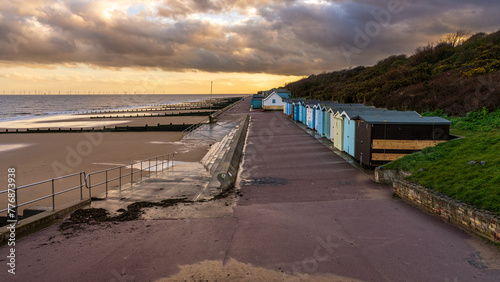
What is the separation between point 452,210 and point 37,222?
1000 cm

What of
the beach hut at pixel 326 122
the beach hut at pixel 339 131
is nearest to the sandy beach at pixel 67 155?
the beach hut at pixel 339 131

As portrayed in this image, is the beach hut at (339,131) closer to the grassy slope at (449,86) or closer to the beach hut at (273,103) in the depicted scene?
the grassy slope at (449,86)

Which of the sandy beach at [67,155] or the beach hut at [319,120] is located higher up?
the beach hut at [319,120]

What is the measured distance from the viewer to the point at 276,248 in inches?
269

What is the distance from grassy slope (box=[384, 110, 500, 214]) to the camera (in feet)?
25.8

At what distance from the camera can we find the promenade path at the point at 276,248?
19.1ft

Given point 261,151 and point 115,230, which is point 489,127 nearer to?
point 261,151

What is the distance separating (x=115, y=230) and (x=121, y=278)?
2.51 m

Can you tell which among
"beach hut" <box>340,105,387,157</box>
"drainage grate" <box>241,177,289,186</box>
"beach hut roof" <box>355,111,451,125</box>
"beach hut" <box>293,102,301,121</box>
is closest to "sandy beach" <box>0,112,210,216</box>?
"drainage grate" <box>241,177,289,186</box>

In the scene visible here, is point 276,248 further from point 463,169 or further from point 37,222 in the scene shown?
point 463,169

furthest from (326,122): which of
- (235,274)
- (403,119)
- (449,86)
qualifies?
(235,274)

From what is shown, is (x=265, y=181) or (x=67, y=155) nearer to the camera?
(x=265, y=181)

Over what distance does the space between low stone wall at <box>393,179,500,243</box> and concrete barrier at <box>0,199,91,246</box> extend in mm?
9807

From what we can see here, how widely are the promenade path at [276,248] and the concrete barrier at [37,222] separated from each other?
28cm
